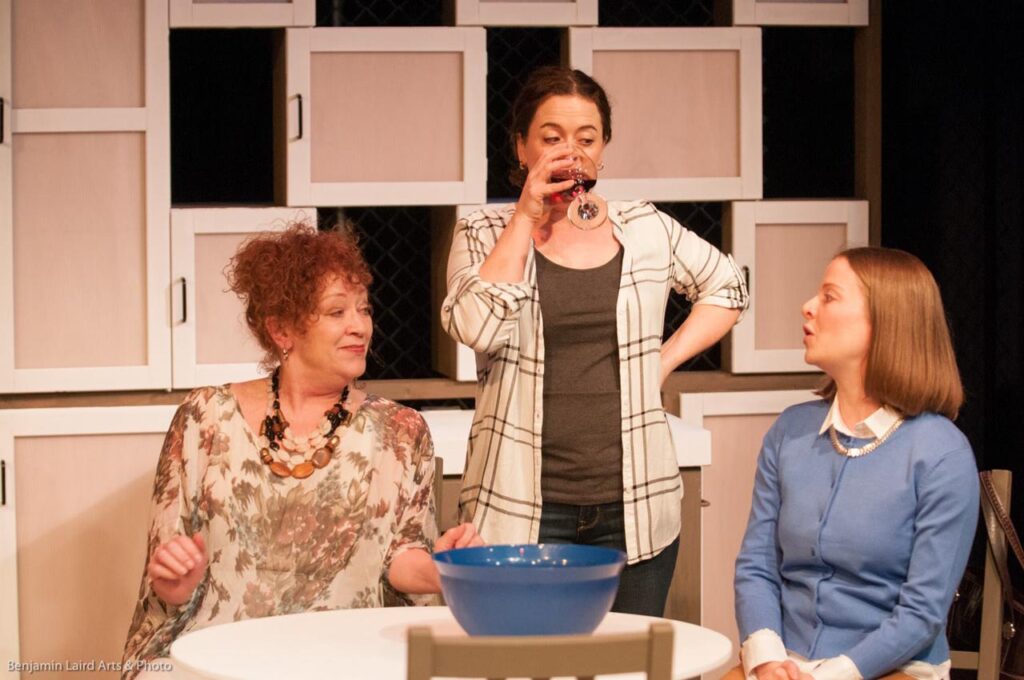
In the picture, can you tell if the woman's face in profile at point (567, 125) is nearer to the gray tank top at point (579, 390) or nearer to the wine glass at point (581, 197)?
the wine glass at point (581, 197)

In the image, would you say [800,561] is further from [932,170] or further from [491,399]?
[932,170]

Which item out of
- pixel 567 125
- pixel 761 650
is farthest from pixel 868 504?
pixel 567 125

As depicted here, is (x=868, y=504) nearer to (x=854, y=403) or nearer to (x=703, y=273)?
(x=854, y=403)

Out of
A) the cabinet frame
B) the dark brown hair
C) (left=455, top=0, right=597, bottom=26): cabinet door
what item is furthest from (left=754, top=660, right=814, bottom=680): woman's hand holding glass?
(left=455, top=0, right=597, bottom=26): cabinet door

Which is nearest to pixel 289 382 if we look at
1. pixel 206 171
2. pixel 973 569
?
pixel 206 171

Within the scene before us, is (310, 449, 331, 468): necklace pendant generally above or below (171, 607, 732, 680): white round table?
above

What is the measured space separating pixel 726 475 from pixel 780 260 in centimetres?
57

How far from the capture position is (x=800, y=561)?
7.47 ft

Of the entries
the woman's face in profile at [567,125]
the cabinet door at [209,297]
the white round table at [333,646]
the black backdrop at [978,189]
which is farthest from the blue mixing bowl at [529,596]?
the black backdrop at [978,189]

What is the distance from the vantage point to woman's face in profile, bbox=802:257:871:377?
2.28 m

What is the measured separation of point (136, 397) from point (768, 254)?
64.0 inches

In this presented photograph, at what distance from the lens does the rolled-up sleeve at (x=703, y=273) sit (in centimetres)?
247

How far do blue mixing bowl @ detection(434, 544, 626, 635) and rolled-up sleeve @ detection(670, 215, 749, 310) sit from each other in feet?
3.05

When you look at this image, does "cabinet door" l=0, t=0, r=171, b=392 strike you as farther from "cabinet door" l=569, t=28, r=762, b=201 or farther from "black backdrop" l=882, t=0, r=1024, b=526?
"black backdrop" l=882, t=0, r=1024, b=526
